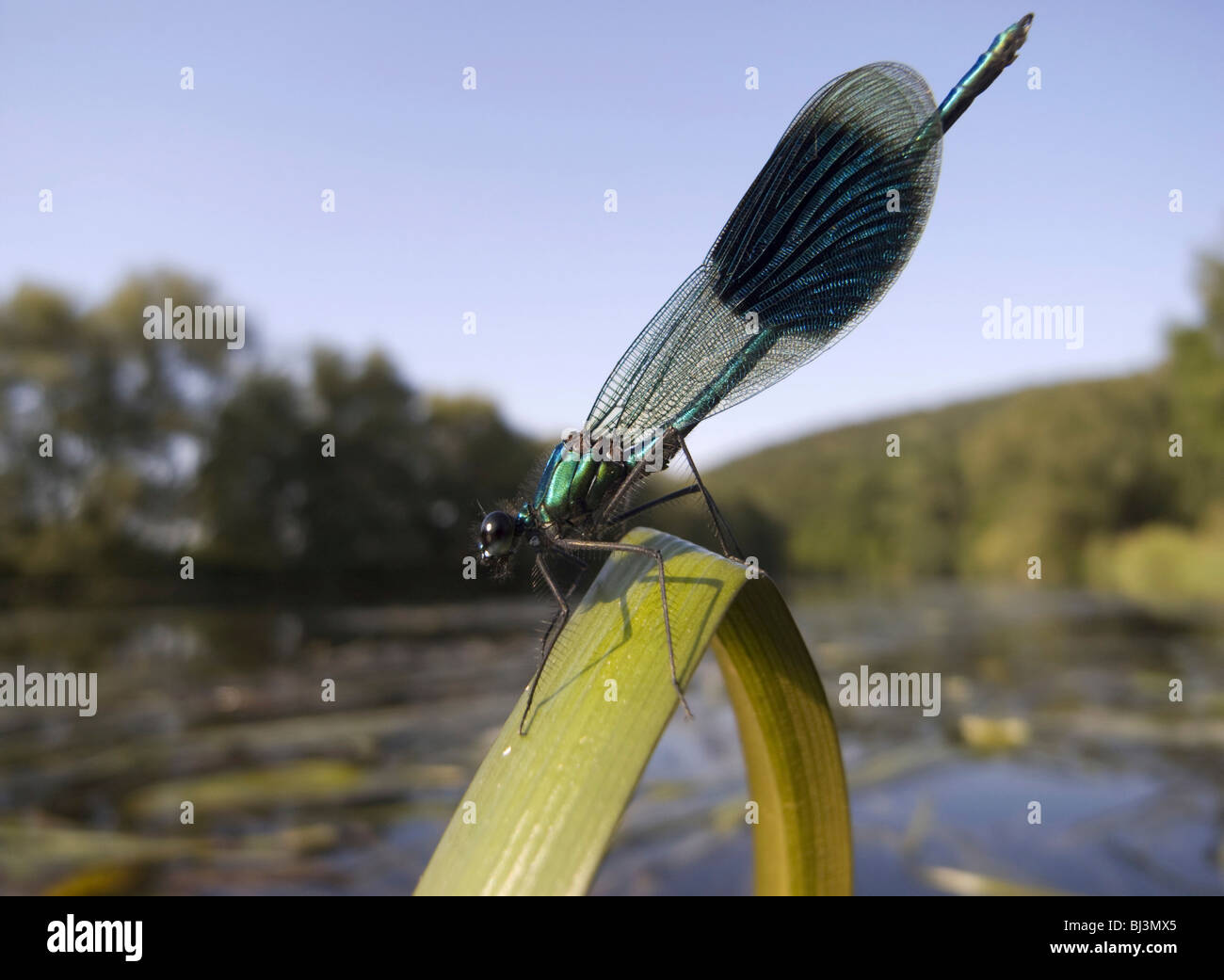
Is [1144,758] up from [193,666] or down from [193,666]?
down

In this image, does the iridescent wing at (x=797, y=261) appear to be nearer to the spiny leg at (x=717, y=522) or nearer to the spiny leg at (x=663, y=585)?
the spiny leg at (x=717, y=522)

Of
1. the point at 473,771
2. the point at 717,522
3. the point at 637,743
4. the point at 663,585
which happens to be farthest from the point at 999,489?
the point at 637,743

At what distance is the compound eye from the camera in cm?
140

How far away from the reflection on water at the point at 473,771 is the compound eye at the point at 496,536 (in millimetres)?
265

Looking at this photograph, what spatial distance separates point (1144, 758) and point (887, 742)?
2.49m

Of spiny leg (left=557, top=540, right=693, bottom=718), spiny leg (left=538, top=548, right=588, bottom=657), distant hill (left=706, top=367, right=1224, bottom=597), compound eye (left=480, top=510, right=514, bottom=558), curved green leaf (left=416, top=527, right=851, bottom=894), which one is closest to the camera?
curved green leaf (left=416, top=527, right=851, bottom=894)

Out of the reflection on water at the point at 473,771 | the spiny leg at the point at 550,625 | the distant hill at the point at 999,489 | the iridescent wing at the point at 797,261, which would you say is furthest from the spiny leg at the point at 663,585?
the distant hill at the point at 999,489

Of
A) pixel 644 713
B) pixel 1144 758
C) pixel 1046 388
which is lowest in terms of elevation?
pixel 1144 758

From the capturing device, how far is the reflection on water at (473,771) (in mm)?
4527

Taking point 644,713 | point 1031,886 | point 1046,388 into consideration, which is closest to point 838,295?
point 644,713

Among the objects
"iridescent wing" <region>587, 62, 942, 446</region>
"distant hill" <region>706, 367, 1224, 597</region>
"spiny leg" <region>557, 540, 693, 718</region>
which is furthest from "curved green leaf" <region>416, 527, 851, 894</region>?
"distant hill" <region>706, 367, 1224, 597</region>

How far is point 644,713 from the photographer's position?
713 mm

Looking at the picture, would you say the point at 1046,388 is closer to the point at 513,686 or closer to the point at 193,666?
the point at 513,686

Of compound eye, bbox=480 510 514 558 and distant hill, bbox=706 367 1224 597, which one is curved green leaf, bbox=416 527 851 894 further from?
distant hill, bbox=706 367 1224 597
